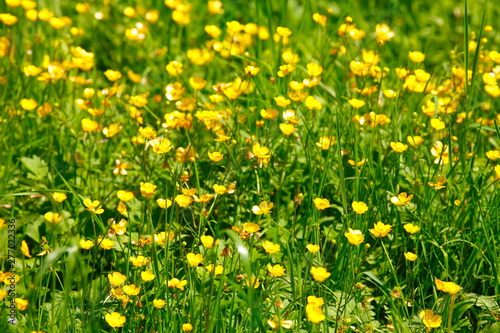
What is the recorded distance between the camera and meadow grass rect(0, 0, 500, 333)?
7.13ft

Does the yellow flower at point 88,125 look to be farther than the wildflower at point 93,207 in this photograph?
Yes

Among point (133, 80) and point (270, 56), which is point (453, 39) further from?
point (133, 80)

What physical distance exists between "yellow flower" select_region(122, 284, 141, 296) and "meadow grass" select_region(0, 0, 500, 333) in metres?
0.02

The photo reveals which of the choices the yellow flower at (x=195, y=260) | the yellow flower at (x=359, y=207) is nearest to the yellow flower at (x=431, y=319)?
the yellow flower at (x=359, y=207)

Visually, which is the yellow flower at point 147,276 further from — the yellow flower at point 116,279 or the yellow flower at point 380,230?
the yellow flower at point 380,230

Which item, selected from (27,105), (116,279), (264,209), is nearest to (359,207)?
(264,209)

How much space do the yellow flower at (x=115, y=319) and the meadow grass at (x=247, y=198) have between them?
0.7 inches

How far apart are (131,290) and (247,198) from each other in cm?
83

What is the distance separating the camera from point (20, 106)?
3.26 meters

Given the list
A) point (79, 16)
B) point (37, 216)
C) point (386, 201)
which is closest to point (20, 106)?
point (37, 216)

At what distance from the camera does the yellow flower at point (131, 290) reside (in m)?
2.11

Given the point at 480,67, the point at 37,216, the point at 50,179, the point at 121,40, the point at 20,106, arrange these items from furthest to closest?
the point at 121,40, the point at 480,67, the point at 20,106, the point at 50,179, the point at 37,216

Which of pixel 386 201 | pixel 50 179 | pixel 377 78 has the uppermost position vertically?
pixel 377 78

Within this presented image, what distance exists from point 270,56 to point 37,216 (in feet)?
5.41
